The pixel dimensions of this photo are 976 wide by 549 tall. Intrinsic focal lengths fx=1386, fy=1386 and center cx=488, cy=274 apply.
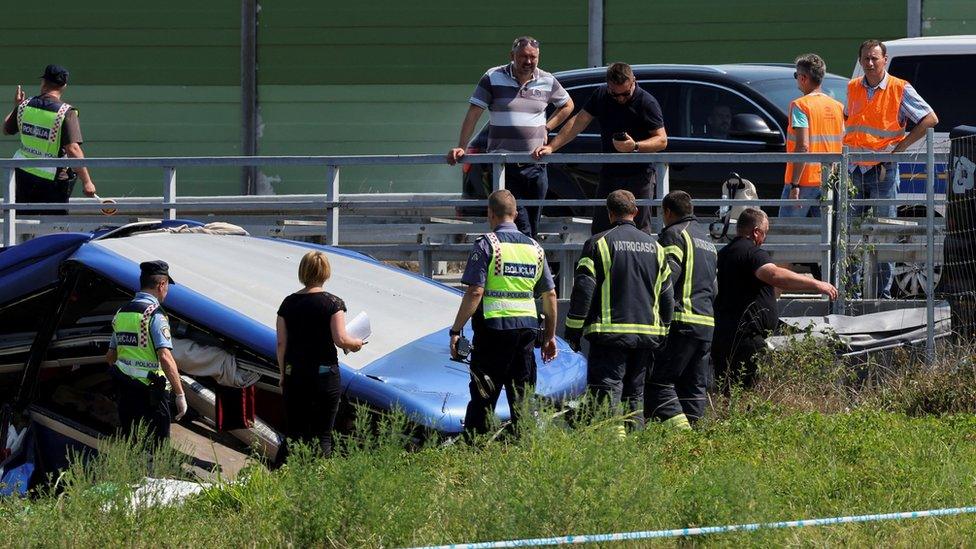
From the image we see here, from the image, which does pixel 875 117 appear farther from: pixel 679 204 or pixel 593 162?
pixel 679 204

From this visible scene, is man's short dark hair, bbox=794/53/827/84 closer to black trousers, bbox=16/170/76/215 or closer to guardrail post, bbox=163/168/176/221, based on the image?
guardrail post, bbox=163/168/176/221

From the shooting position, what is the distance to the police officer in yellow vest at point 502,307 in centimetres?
780

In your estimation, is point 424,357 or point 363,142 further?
point 363,142

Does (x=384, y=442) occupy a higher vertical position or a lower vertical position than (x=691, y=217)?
lower

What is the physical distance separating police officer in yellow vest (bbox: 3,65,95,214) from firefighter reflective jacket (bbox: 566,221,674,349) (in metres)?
5.62

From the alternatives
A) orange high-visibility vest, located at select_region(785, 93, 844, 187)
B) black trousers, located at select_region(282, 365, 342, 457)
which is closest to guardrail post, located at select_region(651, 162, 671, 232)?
orange high-visibility vest, located at select_region(785, 93, 844, 187)

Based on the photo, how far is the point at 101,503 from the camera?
232 inches

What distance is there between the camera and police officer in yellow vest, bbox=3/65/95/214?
1205 cm

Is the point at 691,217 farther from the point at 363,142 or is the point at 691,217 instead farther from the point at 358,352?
the point at 363,142

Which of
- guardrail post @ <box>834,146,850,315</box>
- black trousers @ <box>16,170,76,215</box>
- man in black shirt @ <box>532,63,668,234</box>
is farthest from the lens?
black trousers @ <box>16,170,76,215</box>

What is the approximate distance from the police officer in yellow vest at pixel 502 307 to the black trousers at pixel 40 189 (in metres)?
5.64

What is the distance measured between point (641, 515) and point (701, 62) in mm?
13259

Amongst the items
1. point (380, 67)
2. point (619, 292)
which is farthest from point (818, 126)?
point (380, 67)

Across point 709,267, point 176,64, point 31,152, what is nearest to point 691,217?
point 709,267
